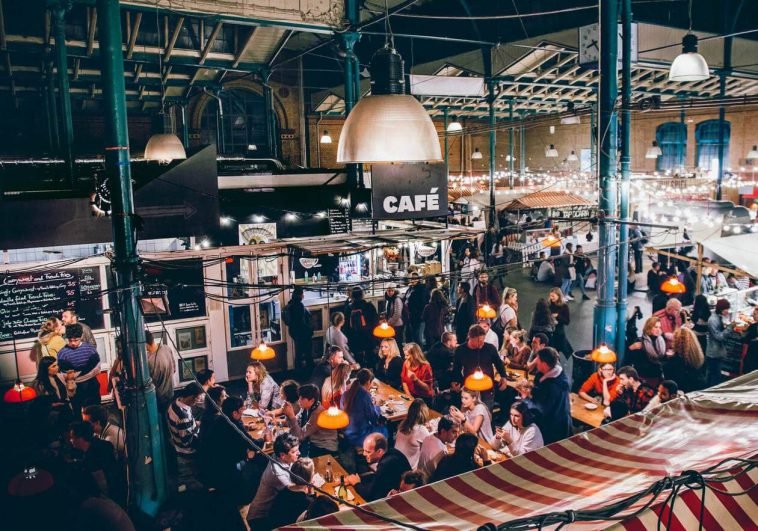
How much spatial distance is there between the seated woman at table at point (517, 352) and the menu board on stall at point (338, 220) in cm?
421

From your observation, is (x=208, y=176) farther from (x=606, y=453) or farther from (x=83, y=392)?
(x=606, y=453)

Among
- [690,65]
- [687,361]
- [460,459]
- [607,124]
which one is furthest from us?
[607,124]

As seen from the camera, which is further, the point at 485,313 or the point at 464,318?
the point at 464,318

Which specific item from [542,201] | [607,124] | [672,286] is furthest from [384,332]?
[542,201]

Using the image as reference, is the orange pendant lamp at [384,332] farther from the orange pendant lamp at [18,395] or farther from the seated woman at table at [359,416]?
the orange pendant lamp at [18,395]

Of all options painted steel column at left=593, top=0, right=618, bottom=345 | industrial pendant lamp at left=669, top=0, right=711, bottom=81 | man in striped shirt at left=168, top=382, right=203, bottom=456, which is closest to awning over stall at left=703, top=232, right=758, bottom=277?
painted steel column at left=593, top=0, right=618, bottom=345

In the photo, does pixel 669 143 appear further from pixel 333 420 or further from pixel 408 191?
pixel 333 420

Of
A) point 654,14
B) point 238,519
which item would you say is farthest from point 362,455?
point 654,14

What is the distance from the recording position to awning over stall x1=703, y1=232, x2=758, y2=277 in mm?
8656

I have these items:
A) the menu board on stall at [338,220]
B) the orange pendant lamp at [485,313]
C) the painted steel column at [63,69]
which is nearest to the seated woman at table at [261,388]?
the orange pendant lamp at [485,313]

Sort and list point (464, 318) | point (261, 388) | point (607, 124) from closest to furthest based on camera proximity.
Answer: point (261, 388)
point (607, 124)
point (464, 318)

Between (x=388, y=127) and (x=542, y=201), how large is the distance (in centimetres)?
1529

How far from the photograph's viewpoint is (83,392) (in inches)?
294

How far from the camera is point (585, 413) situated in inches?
273
